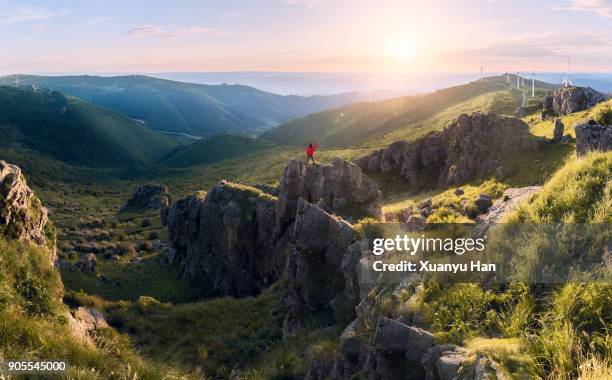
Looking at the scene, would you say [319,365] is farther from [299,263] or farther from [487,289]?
[299,263]

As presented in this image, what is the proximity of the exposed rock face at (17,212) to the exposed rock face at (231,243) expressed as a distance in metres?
22.6

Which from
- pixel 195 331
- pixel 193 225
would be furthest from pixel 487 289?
pixel 193 225

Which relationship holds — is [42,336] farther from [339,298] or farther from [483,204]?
[483,204]

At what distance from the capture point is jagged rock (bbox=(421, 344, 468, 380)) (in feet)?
29.5

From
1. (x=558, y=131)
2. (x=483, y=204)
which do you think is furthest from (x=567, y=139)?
(x=483, y=204)

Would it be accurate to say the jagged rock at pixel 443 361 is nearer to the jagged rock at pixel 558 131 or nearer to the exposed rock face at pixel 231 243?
the exposed rock face at pixel 231 243

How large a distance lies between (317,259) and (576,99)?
70241mm

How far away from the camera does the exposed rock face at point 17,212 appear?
66.8ft

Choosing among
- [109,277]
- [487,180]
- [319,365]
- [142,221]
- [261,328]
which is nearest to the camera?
[319,365]

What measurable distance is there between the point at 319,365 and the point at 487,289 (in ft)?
21.8

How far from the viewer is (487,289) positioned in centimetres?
1127

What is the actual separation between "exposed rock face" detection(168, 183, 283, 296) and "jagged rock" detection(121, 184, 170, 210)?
90005mm

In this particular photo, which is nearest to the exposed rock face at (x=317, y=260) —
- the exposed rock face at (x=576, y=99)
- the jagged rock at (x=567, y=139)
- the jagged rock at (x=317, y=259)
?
the jagged rock at (x=317, y=259)

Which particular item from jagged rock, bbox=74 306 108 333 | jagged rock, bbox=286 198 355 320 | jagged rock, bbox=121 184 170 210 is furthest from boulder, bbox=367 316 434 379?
jagged rock, bbox=121 184 170 210
